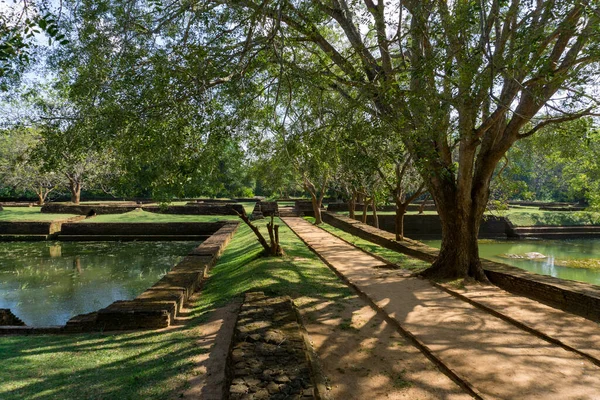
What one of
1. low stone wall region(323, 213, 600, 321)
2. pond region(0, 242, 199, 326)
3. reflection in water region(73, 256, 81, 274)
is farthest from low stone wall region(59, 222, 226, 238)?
low stone wall region(323, 213, 600, 321)

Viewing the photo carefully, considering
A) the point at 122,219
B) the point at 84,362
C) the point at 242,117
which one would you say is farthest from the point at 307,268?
the point at 122,219

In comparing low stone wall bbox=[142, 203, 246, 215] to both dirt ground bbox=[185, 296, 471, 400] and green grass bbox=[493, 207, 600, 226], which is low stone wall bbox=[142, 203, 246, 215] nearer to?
green grass bbox=[493, 207, 600, 226]

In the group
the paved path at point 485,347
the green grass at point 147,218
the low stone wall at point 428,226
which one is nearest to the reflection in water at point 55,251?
the green grass at point 147,218

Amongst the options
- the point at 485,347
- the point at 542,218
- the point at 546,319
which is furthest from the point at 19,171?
the point at 542,218

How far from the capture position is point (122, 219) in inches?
915

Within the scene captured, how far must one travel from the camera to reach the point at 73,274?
13.4 m

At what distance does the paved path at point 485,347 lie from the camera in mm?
3914

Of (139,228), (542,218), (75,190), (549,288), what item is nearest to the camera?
(549,288)

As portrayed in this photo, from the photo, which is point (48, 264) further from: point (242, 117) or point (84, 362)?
point (84, 362)

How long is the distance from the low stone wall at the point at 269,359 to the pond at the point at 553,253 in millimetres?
12597

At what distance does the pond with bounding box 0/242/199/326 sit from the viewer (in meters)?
9.70

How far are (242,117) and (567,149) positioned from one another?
9.07m

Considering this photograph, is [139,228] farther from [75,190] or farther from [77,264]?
[75,190]

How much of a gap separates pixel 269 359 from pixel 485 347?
2569mm
